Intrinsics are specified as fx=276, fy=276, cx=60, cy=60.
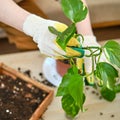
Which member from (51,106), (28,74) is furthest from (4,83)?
(51,106)

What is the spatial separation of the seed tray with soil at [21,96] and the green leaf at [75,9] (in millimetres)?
456

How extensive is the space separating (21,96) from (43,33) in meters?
0.30

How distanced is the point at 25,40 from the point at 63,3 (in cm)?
71

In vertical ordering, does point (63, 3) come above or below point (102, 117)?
above

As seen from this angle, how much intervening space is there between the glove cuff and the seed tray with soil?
0.72ft

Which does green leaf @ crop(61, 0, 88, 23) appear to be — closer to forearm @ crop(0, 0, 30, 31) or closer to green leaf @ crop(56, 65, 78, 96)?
green leaf @ crop(56, 65, 78, 96)

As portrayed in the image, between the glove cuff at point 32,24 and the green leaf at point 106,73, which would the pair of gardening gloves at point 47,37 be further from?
the green leaf at point 106,73

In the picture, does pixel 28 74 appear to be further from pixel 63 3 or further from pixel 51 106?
pixel 63 3

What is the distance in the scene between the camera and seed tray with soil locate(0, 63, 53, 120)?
3.11 feet

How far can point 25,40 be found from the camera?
125 cm

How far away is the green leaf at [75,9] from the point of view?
55 centimetres

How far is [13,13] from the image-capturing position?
0.91 metres

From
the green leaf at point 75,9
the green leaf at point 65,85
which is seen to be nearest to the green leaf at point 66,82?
the green leaf at point 65,85

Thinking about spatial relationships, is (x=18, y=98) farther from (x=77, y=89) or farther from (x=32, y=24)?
(x=77, y=89)
